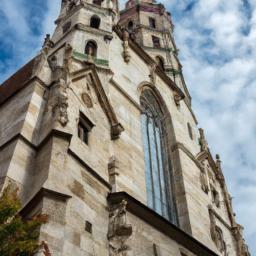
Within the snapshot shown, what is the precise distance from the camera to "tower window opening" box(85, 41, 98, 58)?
656 inches

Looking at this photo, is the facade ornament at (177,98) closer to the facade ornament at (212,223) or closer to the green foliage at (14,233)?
the facade ornament at (212,223)

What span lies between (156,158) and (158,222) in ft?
17.8

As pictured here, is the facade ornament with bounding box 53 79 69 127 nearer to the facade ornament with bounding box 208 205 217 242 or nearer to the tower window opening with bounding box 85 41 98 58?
the tower window opening with bounding box 85 41 98 58

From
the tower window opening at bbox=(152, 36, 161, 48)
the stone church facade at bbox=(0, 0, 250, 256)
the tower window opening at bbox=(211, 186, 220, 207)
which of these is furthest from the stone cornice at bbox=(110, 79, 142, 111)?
the tower window opening at bbox=(152, 36, 161, 48)

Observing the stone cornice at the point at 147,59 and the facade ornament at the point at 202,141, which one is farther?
the facade ornament at the point at 202,141

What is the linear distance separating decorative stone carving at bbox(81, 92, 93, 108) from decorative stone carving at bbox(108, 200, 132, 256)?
357 centimetres

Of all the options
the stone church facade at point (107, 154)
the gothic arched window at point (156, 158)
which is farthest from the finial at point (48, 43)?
the gothic arched window at point (156, 158)

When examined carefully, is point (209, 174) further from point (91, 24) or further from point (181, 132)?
point (91, 24)

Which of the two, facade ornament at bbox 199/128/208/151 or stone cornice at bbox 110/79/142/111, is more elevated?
facade ornament at bbox 199/128/208/151

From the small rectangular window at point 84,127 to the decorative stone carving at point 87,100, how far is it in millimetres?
721

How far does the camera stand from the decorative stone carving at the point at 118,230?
384 inches

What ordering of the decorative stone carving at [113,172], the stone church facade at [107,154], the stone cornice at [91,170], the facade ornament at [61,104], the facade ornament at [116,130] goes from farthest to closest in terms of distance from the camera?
the facade ornament at [116,130] < the decorative stone carving at [113,172] < the facade ornament at [61,104] < the stone cornice at [91,170] < the stone church facade at [107,154]

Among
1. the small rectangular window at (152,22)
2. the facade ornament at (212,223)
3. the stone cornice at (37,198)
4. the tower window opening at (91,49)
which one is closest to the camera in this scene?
the stone cornice at (37,198)

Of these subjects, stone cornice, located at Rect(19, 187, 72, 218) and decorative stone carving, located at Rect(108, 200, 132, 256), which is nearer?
stone cornice, located at Rect(19, 187, 72, 218)
